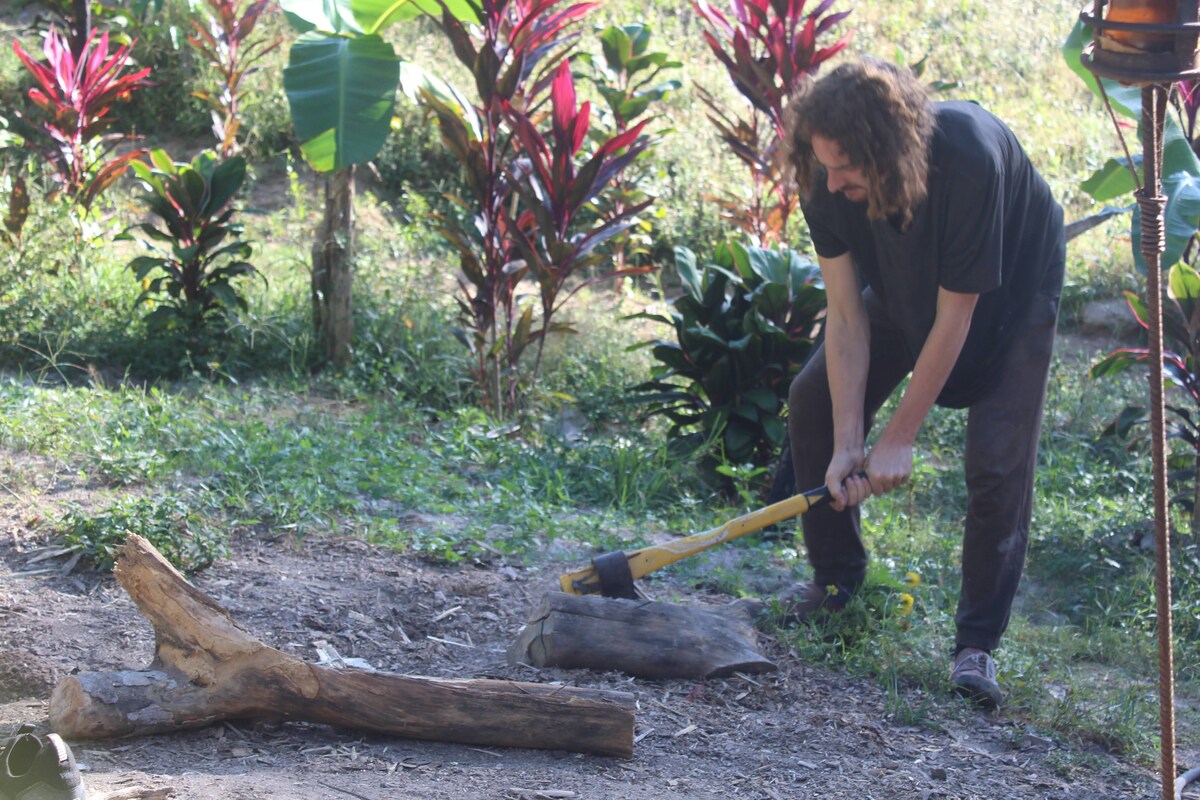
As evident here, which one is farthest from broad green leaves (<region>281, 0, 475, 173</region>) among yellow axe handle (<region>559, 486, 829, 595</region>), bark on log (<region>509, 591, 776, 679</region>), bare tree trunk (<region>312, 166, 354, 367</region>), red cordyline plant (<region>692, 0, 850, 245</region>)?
bark on log (<region>509, 591, 776, 679</region>)

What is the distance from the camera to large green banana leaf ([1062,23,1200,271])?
14.3 feet

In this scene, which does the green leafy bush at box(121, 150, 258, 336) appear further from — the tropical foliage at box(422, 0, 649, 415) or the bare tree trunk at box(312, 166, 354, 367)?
the tropical foliage at box(422, 0, 649, 415)

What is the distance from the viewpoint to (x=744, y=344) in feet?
16.7

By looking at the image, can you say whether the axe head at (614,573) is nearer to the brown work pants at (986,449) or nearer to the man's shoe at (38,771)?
the brown work pants at (986,449)

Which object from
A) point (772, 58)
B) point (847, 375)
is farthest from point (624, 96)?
point (847, 375)

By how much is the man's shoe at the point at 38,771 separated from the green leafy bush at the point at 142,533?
5.01 ft

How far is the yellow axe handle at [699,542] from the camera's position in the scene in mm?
3344

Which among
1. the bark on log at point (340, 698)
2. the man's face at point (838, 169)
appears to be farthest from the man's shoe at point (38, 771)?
the man's face at point (838, 169)

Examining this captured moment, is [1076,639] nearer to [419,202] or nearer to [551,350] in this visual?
[551,350]

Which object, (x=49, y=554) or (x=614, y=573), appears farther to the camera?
(x=49, y=554)

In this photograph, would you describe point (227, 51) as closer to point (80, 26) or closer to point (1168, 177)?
point (80, 26)

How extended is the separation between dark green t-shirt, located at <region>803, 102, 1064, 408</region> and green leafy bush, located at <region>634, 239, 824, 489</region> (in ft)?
5.45

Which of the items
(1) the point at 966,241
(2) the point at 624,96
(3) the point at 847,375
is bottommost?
(3) the point at 847,375

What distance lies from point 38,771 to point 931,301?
2.45 m
